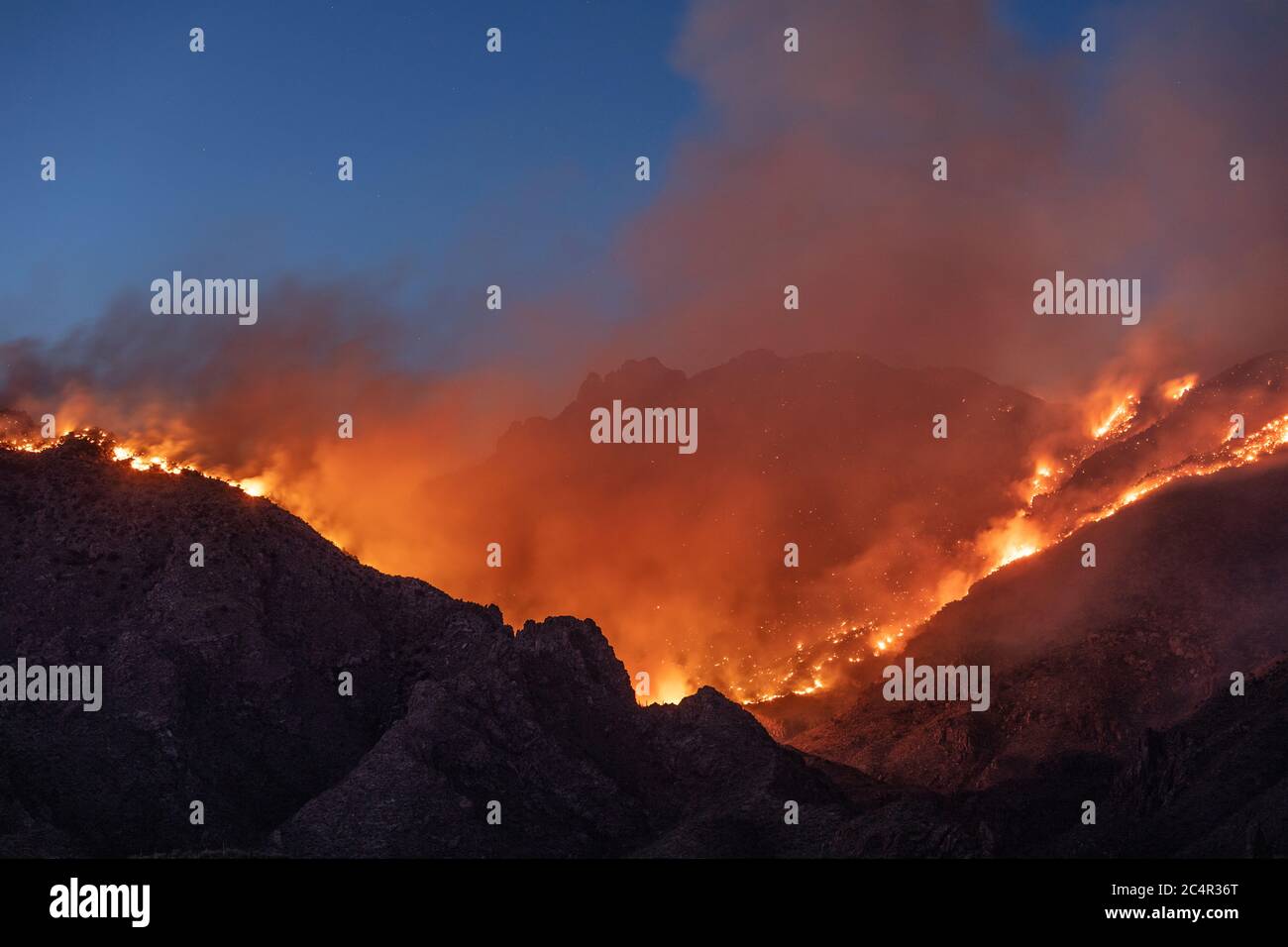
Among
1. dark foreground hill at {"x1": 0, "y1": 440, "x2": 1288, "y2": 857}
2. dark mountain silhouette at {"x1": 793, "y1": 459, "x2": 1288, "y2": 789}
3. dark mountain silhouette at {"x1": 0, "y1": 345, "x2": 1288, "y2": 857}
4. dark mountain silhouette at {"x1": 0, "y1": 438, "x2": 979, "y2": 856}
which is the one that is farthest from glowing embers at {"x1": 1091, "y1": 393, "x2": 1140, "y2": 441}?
dark mountain silhouette at {"x1": 0, "y1": 438, "x2": 979, "y2": 856}

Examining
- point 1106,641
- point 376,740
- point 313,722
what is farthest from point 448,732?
point 1106,641

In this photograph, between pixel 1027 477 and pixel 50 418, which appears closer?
pixel 50 418

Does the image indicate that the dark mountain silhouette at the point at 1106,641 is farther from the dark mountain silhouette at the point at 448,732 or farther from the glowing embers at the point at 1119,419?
the glowing embers at the point at 1119,419

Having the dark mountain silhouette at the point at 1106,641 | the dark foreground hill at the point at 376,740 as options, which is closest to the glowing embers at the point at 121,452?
the dark foreground hill at the point at 376,740

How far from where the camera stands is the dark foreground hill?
6412 centimetres

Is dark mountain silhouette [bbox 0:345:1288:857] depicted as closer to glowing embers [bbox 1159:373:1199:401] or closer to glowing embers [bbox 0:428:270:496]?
glowing embers [bbox 0:428:270:496]

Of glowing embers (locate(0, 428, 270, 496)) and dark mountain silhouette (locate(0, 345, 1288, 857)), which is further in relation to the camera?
glowing embers (locate(0, 428, 270, 496))

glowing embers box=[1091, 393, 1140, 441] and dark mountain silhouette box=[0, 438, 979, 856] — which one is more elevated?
glowing embers box=[1091, 393, 1140, 441]

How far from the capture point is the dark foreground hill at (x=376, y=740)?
2525 inches

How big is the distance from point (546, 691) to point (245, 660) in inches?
748
